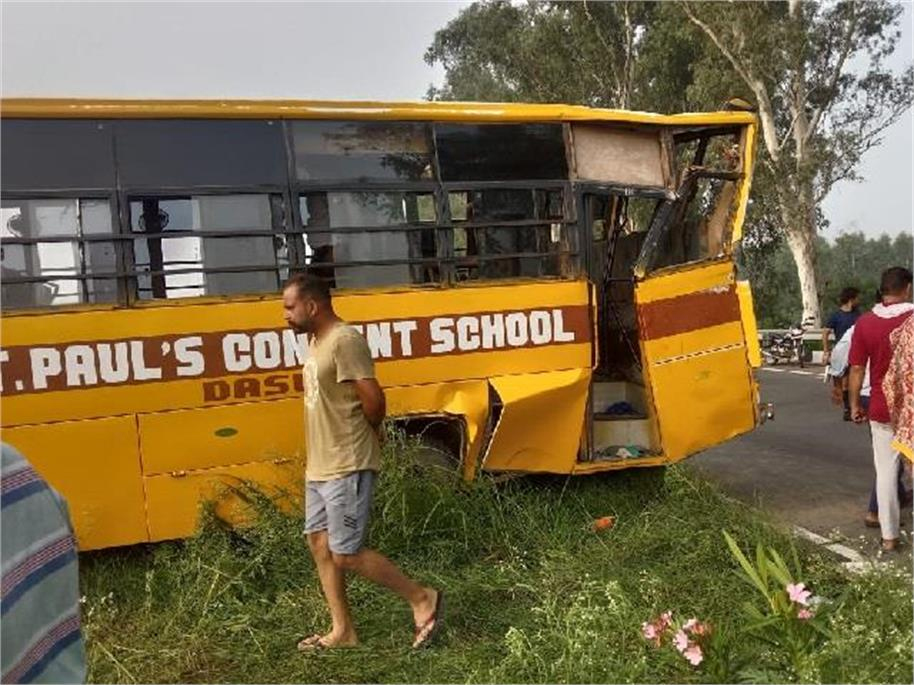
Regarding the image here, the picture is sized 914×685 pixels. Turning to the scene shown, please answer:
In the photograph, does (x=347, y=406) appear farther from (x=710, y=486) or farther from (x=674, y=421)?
(x=710, y=486)

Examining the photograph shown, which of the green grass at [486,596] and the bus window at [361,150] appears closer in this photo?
the green grass at [486,596]

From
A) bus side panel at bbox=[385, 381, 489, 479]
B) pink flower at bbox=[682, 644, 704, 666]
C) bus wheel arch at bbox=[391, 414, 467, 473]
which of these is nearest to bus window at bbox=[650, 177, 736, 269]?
bus side panel at bbox=[385, 381, 489, 479]

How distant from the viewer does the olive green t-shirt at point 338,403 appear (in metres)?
3.97

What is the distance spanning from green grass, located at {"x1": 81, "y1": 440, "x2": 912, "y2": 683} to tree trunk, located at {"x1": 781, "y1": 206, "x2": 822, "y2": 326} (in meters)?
17.4

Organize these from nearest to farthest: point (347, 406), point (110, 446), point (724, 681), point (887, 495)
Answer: point (724, 681), point (347, 406), point (110, 446), point (887, 495)

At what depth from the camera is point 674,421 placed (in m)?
6.16

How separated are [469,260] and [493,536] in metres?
1.77

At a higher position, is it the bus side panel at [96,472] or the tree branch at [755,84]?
the tree branch at [755,84]

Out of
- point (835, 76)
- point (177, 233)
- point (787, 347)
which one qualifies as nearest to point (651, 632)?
point (177, 233)

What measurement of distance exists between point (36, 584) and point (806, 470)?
23.6ft

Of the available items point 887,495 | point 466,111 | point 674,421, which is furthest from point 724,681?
point 466,111

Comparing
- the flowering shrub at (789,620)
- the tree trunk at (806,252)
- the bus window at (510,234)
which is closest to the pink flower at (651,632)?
the flowering shrub at (789,620)

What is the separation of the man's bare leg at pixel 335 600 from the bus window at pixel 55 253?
200 cm

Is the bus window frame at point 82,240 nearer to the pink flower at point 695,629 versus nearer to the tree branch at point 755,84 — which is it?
the pink flower at point 695,629
